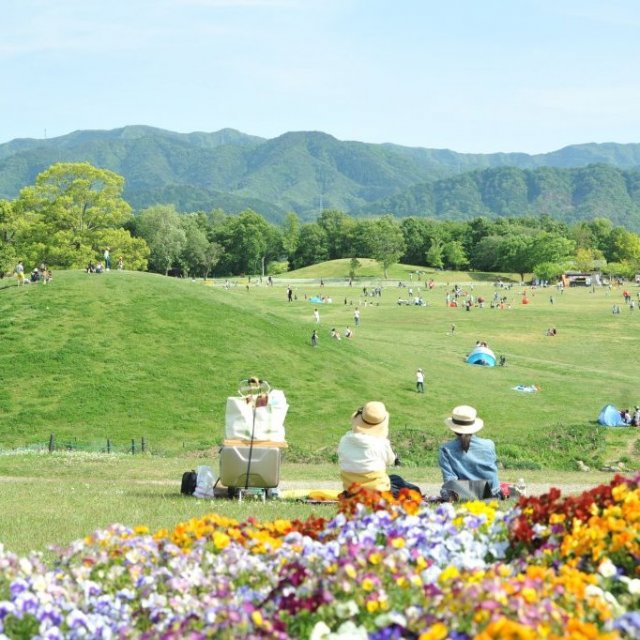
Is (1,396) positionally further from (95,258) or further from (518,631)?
(95,258)

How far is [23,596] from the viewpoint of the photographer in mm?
6531

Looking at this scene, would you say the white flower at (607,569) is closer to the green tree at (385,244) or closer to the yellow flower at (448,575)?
the yellow flower at (448,575)

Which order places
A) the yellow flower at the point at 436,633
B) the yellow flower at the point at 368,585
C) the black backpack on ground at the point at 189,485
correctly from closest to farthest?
1. the yellow flower at the point at 436,633
2. the yellow flower at the point at 368,585
3. the black backpack on ground at the point at 189,485

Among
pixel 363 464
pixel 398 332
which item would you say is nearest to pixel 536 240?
pixel 398 332

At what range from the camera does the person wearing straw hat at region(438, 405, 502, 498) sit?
13.5m

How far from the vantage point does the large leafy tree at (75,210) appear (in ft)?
253

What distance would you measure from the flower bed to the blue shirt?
507cm

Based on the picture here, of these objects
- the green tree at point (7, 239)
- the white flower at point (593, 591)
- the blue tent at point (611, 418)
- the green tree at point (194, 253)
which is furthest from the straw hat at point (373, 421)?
the green tree at point (194, 253)

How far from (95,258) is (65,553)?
238ft

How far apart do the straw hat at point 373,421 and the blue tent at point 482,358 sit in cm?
4268

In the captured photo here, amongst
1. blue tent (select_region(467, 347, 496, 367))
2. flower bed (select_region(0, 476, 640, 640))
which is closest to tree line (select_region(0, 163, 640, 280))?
blue tent (select_region(467, 347, 496, 367))

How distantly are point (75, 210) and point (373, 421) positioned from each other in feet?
234

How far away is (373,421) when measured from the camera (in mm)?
13062

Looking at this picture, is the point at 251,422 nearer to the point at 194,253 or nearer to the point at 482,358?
the point at 482,358
